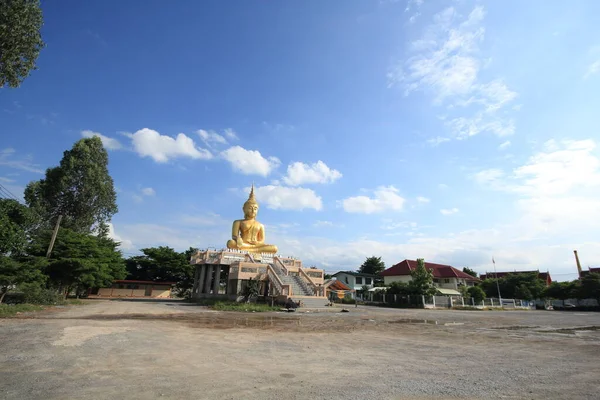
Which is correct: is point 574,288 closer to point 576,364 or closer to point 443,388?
point 576,364

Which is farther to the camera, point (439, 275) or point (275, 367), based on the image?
point (439, 275)

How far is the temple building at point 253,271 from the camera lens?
26938 mm

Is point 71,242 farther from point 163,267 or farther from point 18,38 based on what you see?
point 163,267

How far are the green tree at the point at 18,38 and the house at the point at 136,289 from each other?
30.5 meters

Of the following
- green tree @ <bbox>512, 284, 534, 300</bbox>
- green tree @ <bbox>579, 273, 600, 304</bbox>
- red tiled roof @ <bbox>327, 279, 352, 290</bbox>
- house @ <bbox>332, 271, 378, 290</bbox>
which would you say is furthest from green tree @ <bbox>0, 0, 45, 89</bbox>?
green tree @ <bbox>579, 273, 600, 304</bbox>

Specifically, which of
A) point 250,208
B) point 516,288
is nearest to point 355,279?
point 516,288

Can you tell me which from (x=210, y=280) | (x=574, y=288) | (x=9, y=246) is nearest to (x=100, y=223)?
(x=210, y=280)

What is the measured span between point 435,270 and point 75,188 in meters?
50.0

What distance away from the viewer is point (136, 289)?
4153cm

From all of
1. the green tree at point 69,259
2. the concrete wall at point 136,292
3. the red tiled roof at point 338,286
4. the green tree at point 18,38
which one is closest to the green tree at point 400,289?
the red tiled roof at point 338,286

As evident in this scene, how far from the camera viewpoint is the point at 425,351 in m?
9.17

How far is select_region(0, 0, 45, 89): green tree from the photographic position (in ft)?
48.4

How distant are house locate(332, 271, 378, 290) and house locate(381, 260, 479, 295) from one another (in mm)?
3871

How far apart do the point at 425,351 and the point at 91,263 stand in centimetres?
2238
